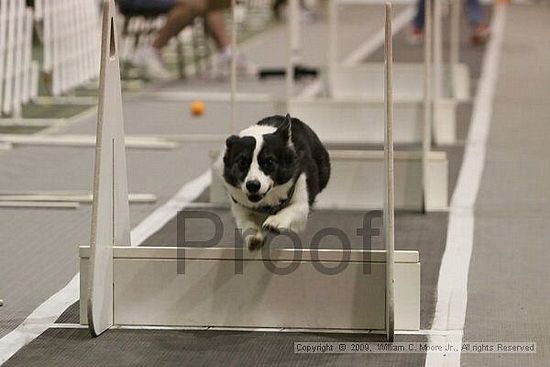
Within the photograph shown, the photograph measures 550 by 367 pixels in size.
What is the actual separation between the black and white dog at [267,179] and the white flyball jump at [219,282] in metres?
0.16

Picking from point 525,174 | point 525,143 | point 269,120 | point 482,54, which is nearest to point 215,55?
point 482,54

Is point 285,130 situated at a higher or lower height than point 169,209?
higher

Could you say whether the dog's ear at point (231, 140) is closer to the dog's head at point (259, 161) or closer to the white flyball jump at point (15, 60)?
the dog's head at point (259, 161)

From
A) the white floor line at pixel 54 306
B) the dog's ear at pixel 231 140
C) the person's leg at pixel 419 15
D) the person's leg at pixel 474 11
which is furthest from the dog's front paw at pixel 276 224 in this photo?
the person's leg at pixel 474 11

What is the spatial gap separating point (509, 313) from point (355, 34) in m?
13.5

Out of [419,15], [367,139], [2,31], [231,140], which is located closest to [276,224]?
[231,140]

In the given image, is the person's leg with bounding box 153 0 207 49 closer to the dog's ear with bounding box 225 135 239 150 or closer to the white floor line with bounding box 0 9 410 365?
the white floor line with bounding box 0 9 410 365

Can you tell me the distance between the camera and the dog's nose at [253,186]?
4465 millimetres

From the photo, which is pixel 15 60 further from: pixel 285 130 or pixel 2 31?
pixel 285 130

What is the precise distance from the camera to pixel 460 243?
5.95 metres

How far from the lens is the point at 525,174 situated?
786cm

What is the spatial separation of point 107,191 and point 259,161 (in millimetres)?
514

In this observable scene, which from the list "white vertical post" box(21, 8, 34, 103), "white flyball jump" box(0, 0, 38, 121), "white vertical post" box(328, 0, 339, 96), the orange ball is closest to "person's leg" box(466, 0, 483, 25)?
"white vertical post" box(328, 0, 339, 96)

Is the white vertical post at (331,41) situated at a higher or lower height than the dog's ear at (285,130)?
higher
